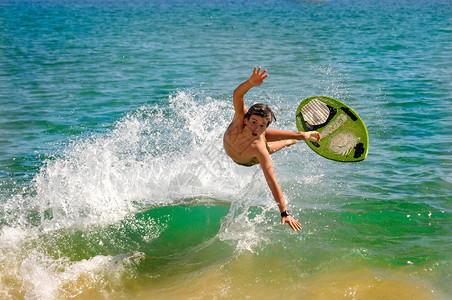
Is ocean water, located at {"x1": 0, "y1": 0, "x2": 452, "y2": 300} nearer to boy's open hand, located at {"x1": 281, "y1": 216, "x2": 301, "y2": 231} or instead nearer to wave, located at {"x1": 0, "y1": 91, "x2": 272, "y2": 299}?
wave, located at {"x1": 0, "y1": 91, "x2": 272, "y2": 299}

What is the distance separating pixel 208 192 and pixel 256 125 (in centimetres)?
235

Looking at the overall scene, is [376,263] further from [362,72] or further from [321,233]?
[362,72]

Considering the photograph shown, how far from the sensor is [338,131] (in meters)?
7.62

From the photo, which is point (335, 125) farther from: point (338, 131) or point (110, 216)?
point (110, 216)

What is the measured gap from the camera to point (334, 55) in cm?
2067

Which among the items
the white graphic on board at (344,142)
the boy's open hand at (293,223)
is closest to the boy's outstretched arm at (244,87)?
the boy's open hand at (293,223)

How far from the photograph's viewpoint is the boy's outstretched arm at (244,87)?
573cm

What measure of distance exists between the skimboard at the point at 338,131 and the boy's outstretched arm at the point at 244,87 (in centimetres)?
191

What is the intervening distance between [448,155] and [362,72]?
775 cm

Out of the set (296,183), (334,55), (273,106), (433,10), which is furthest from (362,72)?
(433,10)

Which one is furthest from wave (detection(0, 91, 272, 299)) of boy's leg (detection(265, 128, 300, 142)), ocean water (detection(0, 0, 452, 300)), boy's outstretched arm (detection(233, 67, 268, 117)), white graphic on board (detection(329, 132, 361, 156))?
white graphic on board (detection(329, 132, 361, 156))

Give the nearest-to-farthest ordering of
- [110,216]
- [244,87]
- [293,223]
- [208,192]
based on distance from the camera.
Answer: [293,223], [244,87], [110,216], [208,192]

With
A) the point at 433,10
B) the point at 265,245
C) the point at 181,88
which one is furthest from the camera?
the point at 433,10

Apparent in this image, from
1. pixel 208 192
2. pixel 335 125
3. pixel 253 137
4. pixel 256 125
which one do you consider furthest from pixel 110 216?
pixel 335 125
